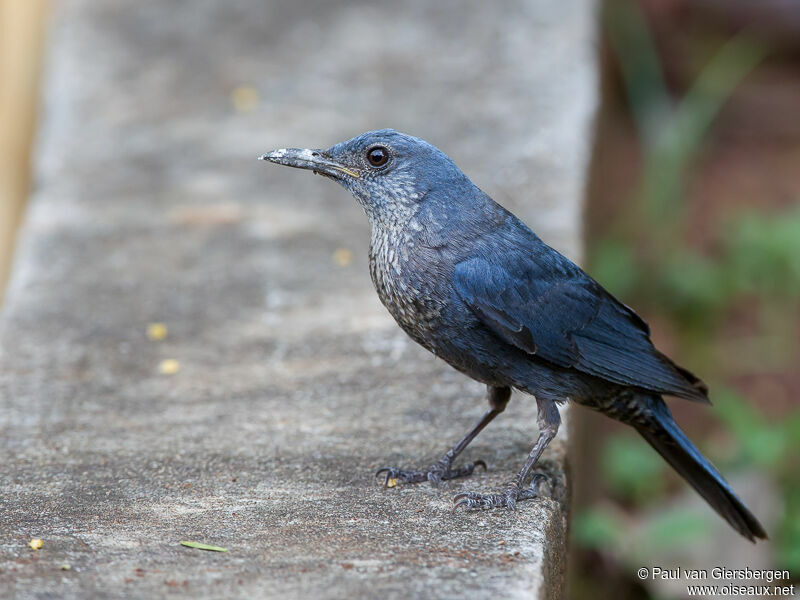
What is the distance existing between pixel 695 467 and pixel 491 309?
954 millimetres

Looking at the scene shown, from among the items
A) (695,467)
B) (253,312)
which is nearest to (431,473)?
(695,467)

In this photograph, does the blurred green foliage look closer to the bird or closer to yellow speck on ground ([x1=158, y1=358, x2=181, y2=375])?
the bird

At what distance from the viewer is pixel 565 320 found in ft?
10.7

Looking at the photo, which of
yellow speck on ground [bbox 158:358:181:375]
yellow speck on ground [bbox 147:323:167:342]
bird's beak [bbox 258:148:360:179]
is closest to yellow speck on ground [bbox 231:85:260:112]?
yellow speck on ground [bbox 147:323:167:342]

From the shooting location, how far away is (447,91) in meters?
5.91

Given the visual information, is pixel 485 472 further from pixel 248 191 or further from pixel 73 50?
pixel 73 50

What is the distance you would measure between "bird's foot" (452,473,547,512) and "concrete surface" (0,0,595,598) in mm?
55

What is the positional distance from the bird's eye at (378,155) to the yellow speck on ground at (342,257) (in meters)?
1.30

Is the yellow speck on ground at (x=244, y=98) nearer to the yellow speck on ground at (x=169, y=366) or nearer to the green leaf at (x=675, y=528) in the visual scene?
the yellow speck on ground at (x=169, y=366)

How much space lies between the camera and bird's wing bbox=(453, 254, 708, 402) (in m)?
3.11

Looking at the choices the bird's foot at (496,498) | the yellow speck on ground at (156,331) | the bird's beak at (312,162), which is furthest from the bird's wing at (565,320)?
the yellow speck on ground at (156,331)

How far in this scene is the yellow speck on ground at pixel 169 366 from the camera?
12.7 feet

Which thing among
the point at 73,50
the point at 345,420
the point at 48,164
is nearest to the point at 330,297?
the point at 345,420

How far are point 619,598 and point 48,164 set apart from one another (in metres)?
3.39
